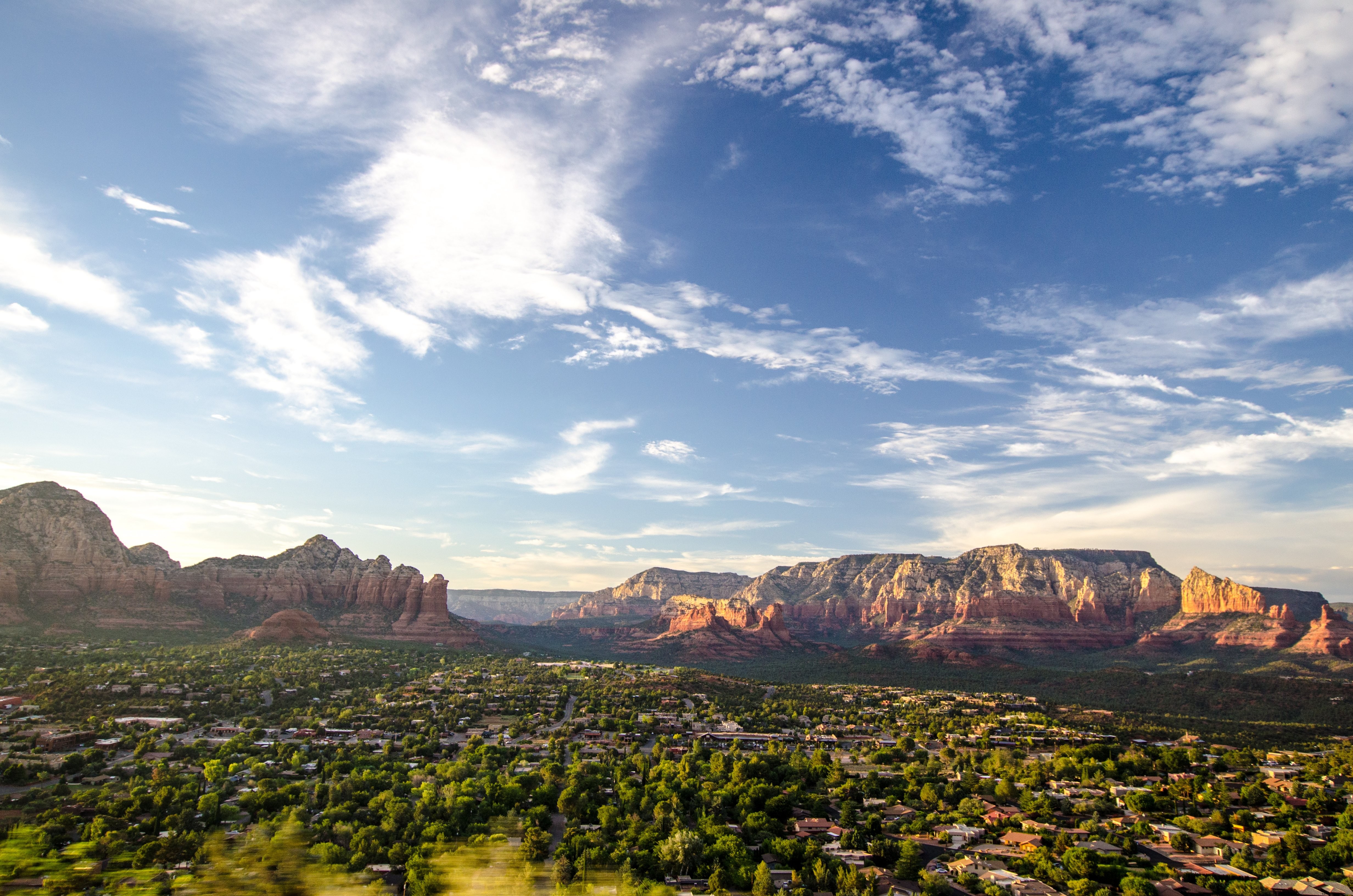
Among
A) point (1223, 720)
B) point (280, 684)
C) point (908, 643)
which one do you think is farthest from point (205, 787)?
point (908, 643)

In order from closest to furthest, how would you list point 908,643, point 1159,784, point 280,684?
point 1159,784 < point 280,684 < point 908,643

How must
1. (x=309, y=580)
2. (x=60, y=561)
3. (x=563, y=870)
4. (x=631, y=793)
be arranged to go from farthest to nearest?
(x=309, y=580), (x=60, y=561), (x=631, y=793), (x=563, y=870)

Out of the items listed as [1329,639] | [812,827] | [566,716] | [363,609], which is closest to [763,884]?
[812,827]

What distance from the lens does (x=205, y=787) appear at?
4362cm

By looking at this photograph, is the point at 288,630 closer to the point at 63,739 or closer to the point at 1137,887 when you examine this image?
the point at 63,739

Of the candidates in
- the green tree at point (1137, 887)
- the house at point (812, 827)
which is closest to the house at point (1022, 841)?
the green tree at point (1137, 887)

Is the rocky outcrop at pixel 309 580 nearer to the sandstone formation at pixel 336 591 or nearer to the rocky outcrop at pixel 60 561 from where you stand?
the sandstone formation at pixel 336 591

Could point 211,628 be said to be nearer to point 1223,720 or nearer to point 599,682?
point 599,682

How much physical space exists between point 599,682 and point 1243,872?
77.9m

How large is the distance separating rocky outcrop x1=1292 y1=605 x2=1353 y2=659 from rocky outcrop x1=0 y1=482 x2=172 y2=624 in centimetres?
21773

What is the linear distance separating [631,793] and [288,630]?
91.8 metres

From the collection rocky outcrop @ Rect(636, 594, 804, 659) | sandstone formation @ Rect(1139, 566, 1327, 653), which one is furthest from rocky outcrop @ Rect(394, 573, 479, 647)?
sandstone formation @ Rect(1139, 566, 1327, 653)

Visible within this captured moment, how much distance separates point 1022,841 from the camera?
40.2 metres

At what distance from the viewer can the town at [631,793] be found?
3331 centimetres
